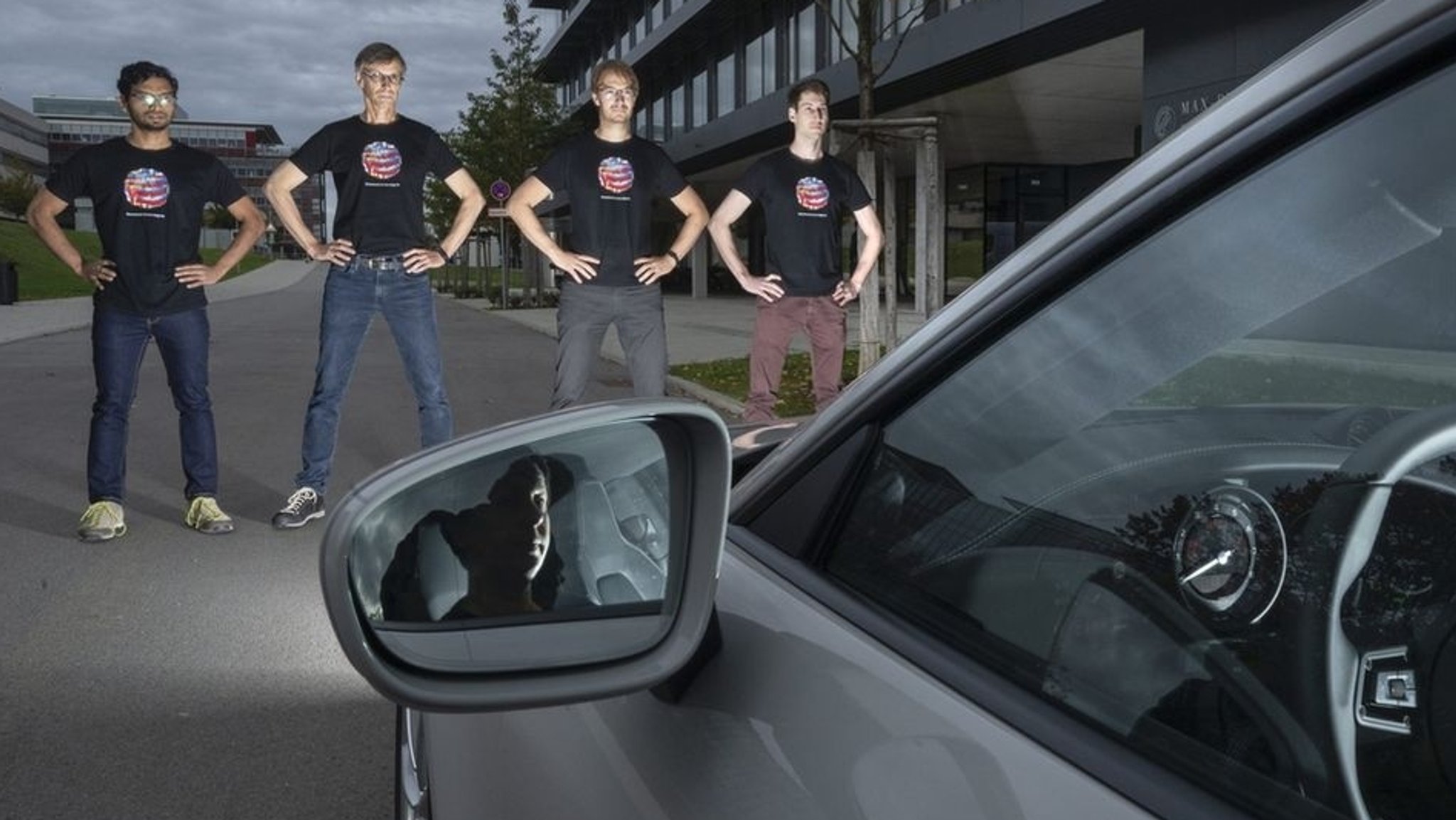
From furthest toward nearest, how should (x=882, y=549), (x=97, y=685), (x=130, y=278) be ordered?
(x=130, y=278) < (x=97, y=685) < (x=882, y=549)

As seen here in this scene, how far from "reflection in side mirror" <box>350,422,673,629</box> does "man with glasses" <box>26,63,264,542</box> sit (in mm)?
5271

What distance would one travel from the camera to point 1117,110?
23750mm

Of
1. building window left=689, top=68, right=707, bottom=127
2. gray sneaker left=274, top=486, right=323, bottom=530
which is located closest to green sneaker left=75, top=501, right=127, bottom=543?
gray sneaker left=274, top=486, right=323, bottom=530

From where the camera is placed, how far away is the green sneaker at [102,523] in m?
6.22

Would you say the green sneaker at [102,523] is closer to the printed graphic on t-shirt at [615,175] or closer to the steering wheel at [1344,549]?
the printed graphic on t-shirt at [615,175]

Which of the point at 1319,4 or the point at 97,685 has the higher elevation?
the point at 1319,4

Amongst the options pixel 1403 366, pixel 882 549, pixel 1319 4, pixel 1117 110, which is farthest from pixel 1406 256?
pixel 1117 110

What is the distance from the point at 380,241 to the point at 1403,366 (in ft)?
19.8

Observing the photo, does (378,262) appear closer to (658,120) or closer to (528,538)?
(528,538)

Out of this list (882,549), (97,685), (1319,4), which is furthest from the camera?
(1319,4)

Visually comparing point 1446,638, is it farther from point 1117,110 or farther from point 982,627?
point 1117,110

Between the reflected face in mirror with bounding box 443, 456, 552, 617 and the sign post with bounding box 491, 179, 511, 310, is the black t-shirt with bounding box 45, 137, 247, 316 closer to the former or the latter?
the reflected face in mirror with bounding box 443, 456, 552, 617

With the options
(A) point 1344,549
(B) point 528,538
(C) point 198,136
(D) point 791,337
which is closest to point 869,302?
(D) point 791,337

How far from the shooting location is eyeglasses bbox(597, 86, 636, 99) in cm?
652
